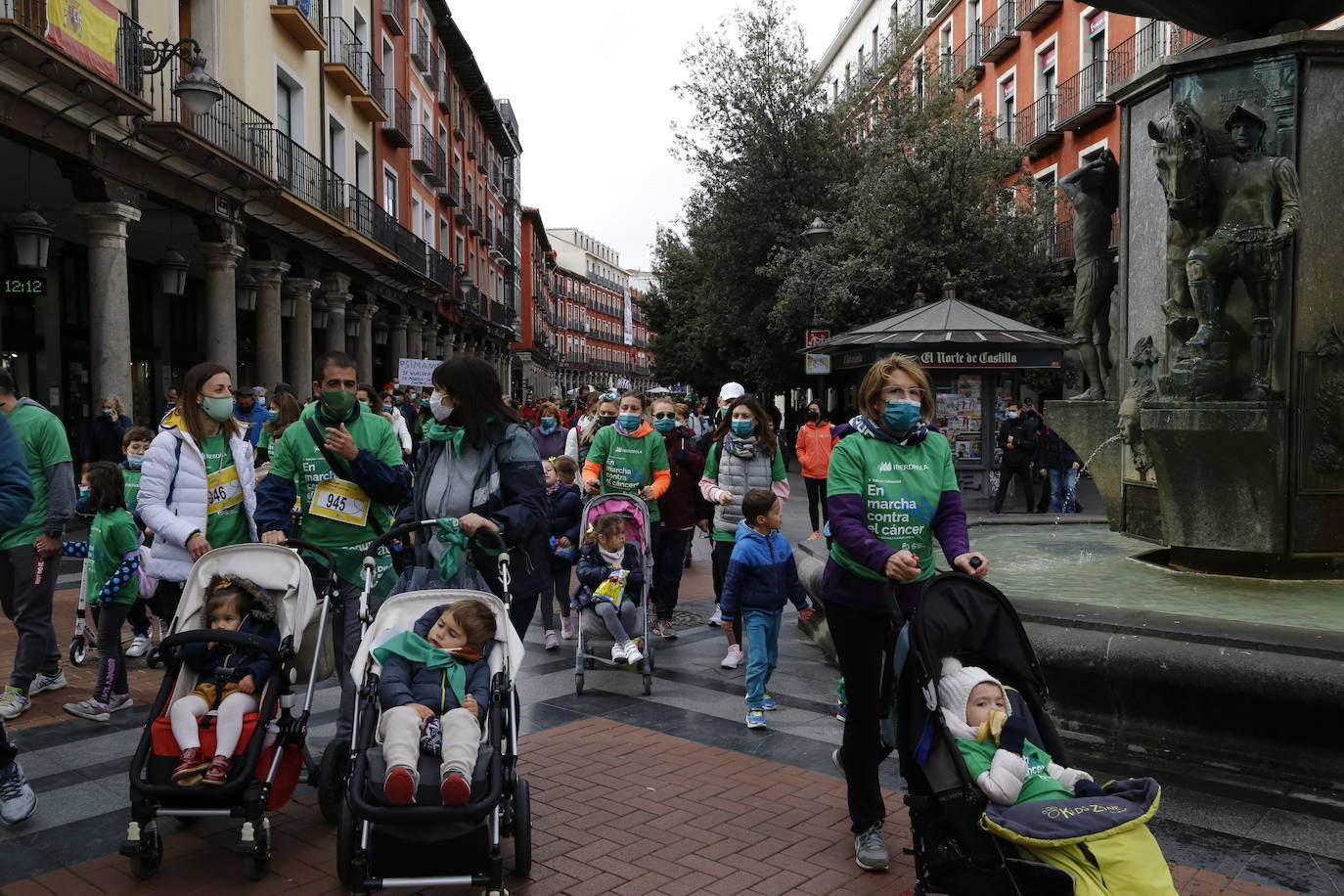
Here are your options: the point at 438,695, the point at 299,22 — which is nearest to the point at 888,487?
the point at 438,695

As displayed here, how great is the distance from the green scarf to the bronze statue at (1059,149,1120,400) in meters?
6.28

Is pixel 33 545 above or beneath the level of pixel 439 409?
beneath

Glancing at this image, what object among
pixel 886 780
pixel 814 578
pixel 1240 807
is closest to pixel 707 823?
pixel 886 780

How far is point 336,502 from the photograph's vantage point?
5.16 m

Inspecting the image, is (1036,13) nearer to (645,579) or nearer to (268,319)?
(268,319)

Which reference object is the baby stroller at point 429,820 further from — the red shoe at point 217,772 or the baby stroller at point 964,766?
the baby stroller at point 964,766

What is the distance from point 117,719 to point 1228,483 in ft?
21.5

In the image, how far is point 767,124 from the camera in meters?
25.4

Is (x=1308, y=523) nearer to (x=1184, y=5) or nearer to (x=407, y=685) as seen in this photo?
(x=1184, y=5)

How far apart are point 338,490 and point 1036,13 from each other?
1210 inches

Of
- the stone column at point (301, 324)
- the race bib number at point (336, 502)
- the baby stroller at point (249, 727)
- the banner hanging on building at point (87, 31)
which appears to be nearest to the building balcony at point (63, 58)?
the banner hanging on building at point (87, 31)

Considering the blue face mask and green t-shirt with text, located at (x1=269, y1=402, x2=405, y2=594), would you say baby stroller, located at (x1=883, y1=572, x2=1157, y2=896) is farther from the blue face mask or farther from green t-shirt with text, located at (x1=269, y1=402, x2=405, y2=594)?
green t-shirt with text, located at (x1=269, y1=402, x2=405, y2=594)

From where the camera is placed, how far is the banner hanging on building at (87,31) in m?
11.8

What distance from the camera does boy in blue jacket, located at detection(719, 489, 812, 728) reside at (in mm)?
6070
